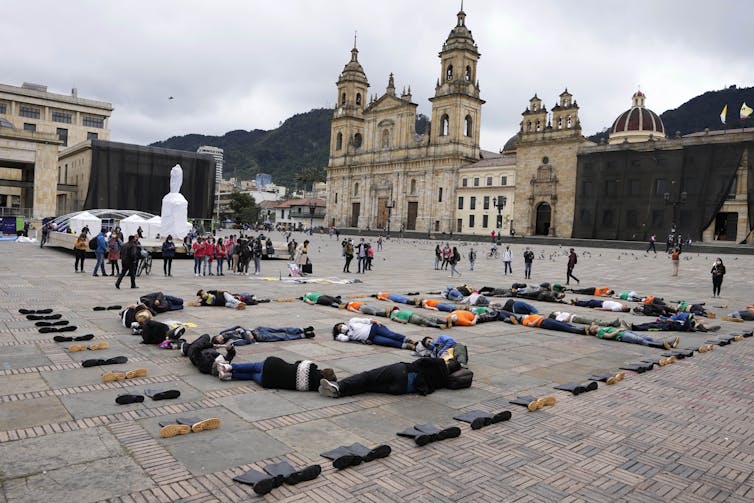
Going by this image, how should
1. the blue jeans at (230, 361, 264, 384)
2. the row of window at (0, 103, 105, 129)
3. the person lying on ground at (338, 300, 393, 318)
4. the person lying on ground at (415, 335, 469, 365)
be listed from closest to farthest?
the blue jeans at (230, 361, 264, 384) < the person lying on ground at (415, 335, 469, 365) < the person lying on ground at (338, 300, 393, 318) < the row of window at (0, 103, 105, 129)

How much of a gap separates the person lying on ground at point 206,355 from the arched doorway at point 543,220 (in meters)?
57.1

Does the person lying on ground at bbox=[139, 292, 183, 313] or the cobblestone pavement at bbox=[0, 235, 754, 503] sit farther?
the person lying on ground at bbox=[139, 292, 183, 313]

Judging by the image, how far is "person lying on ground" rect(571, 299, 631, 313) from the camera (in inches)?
535

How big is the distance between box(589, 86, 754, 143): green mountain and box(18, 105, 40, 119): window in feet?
355

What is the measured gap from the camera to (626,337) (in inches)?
380

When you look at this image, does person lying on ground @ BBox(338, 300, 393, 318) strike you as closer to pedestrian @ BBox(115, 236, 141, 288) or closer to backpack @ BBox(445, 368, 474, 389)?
backpack @ BBox(445, 368, 474, 389)

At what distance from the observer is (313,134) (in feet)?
589

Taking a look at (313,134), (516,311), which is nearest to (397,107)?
(516,311)

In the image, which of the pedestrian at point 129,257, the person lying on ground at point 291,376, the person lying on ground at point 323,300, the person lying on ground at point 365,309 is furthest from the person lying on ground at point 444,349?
the pedestrian at point 129,257

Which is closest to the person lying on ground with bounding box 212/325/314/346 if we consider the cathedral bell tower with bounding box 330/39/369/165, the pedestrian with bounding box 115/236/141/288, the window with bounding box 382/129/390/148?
the pedestrian with bounding box 115/236/141/288

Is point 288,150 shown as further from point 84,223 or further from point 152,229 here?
point 84,223

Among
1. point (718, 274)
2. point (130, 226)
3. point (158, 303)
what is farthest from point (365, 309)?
point (130, 226)

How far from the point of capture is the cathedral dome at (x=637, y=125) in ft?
196

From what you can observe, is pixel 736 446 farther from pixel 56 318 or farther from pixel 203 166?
pixel 203 166
